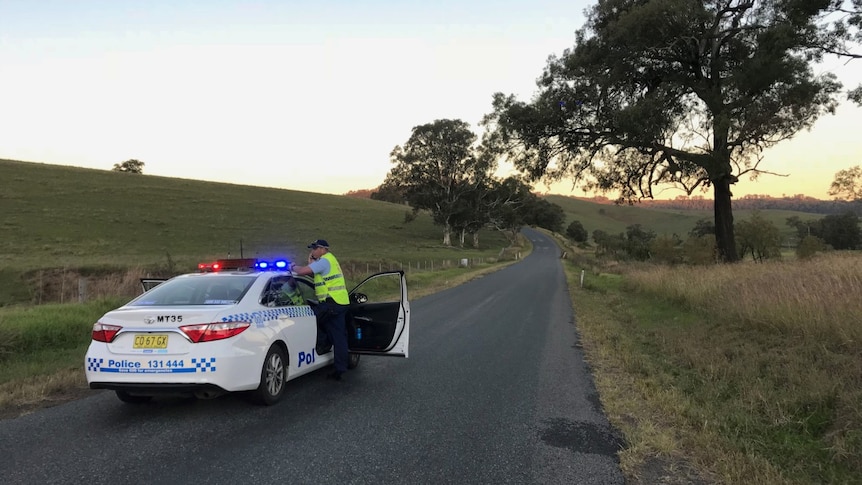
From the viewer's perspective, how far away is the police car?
16.2ft

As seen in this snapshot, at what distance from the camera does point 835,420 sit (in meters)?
4.75

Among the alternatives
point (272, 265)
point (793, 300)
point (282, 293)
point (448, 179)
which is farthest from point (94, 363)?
point (448, 179)

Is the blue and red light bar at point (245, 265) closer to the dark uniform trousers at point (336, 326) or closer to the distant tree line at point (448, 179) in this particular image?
the dark uniform trousers at point (336, 326)

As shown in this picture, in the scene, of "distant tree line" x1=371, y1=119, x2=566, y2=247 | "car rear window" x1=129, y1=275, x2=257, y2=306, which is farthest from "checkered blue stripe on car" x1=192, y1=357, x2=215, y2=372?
"distant tree line" x1=371, y1=119, x2=566, y2=247

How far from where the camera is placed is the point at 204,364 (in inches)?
194

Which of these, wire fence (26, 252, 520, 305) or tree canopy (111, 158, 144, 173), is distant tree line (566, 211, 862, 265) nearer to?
wire fence (26, 252, 520, 305)

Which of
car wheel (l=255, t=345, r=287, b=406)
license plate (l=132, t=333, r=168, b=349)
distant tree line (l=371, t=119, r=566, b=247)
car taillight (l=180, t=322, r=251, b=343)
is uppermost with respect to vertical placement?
distant tree line (l=371, t=119, r=566, b=247)

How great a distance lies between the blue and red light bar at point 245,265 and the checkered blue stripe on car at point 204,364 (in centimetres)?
186

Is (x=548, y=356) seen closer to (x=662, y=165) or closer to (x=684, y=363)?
(x=684, y=363)

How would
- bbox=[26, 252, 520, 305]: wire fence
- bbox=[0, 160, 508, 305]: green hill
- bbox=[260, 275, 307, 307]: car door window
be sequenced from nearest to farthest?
bbox=[260, 275, 307, 307]: car door window → bbox=[26, 252, 520, 305]: wire fence → bbox=[0, 160, 508, 305]: green hill

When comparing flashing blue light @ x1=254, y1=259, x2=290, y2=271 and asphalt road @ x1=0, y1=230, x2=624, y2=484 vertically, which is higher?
flashing blue light @ x1=254, y1=259, x2=290, y2=271

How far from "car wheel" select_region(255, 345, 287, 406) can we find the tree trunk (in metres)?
19.3

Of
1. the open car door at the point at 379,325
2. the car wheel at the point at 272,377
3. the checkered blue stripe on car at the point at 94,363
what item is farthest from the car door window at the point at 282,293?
the checkered blue stripe on car at the point at 94,363

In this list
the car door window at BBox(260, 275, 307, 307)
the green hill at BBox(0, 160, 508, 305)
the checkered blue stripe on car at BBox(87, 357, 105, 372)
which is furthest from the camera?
the green hill at BBox(0, 160, 508, 305)
